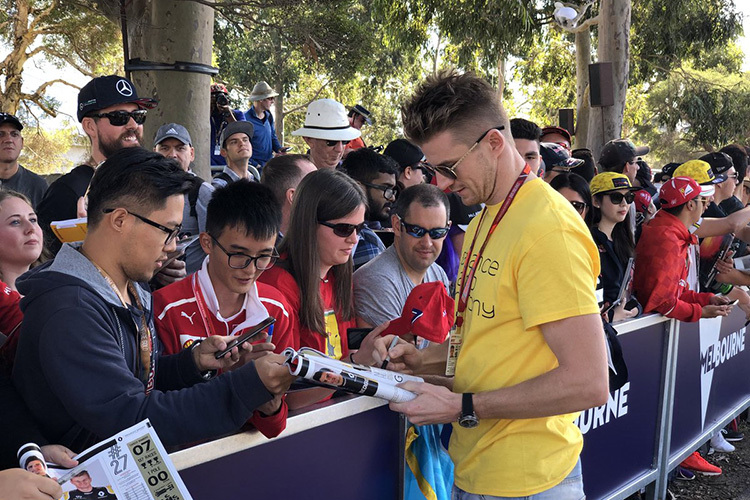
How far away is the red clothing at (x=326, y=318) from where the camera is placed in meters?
3.26

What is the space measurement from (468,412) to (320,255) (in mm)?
1431

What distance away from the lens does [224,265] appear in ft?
9.53

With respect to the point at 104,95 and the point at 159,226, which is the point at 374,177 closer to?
the point at 104,95

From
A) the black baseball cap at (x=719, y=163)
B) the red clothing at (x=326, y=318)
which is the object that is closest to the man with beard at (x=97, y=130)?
the red clothing at (x=326, y=318)

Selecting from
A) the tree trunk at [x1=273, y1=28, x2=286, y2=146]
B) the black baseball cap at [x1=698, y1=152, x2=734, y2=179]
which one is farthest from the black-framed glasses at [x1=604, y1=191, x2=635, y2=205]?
the tree trunk at [x1=273, y1=28, x2=286, y2=146]

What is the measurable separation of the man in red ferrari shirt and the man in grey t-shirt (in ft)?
5.91

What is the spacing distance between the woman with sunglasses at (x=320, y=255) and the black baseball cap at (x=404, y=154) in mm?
2294

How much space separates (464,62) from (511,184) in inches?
777

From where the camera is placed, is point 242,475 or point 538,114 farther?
point 538,114

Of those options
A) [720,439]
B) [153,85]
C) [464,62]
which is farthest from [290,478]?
[464,62]

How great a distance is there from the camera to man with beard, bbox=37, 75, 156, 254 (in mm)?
3852

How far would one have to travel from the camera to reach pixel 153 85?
582cm

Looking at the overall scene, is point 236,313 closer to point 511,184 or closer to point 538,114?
point 511,184

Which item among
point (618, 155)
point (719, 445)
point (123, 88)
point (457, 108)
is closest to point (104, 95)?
point (123, 88)
